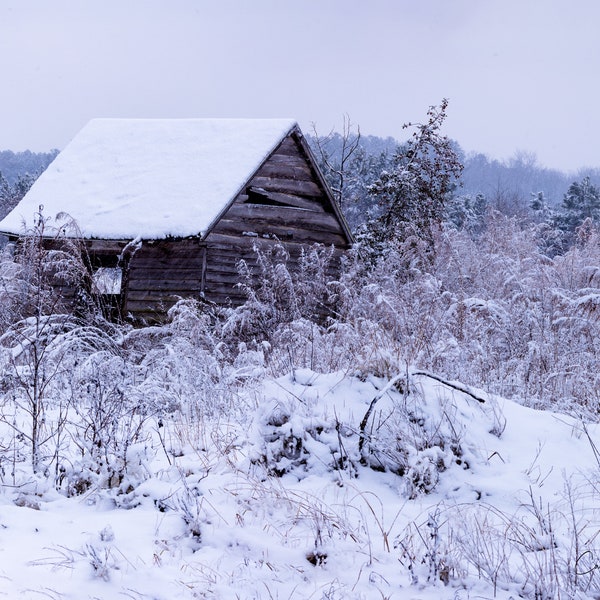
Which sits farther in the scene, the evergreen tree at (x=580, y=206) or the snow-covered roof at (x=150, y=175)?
the evergreen tree at (x=580, y=206)

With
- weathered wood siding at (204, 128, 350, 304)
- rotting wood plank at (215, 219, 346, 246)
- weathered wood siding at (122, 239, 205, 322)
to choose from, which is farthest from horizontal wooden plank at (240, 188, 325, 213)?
weathered wood siding at (122, 239, 205, 322)

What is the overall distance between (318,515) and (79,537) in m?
1.04

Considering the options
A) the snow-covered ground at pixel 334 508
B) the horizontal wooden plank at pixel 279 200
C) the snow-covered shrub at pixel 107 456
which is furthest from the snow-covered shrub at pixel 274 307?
the snow-covered ground at pixel 334 508

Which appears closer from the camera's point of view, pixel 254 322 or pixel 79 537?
pixel 79 537

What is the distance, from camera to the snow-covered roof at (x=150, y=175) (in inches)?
480

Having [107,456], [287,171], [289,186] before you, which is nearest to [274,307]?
[289,186]

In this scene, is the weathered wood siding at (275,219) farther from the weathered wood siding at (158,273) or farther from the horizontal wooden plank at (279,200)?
the weathered wood siding at (158,273)

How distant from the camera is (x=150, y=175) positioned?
44.7 ft

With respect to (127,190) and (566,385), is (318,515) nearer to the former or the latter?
(566,385)

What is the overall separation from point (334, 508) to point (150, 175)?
467 inches

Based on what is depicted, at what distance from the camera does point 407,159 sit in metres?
17.5

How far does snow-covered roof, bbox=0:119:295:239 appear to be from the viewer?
12195 millimetres

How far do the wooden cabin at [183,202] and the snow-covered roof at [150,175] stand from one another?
3 cm

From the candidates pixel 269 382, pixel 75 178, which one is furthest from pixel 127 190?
pixel 269 382
